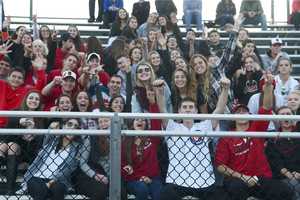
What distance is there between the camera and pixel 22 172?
6984mm

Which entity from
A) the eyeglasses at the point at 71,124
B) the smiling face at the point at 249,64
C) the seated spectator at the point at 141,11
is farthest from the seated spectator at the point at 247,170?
the seated spectator at the point at 141,11

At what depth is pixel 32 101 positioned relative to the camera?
8.20 meters

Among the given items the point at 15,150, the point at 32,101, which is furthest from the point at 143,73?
the point at 15,150

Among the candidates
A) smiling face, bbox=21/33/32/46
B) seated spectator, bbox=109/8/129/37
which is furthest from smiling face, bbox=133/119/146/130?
seated spectator, bbox=109/8/129/37

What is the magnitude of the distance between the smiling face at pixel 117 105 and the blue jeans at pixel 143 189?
145 cm

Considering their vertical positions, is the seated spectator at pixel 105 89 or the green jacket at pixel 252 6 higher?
the green jacket at pixel 252 6

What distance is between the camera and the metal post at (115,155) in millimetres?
5746

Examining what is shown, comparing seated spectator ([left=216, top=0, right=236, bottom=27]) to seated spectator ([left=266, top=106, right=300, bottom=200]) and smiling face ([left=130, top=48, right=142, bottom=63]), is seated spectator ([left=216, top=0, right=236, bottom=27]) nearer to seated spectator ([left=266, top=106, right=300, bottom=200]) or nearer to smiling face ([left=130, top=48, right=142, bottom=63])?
smiling face ([left=130, top=48, right=142, bottom=63])

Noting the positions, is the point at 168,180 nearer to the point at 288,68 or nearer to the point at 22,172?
the point at 22,172

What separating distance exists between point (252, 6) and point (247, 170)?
10736 millimetres

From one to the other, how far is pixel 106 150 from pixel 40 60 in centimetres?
403

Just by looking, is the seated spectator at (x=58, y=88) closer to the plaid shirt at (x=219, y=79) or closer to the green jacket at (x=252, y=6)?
the plaid shirt at (x=219, y=79)

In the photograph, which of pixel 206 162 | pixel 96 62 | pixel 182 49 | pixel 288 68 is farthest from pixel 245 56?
pixel 206 162

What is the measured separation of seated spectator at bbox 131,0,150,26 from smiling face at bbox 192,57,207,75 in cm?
575
